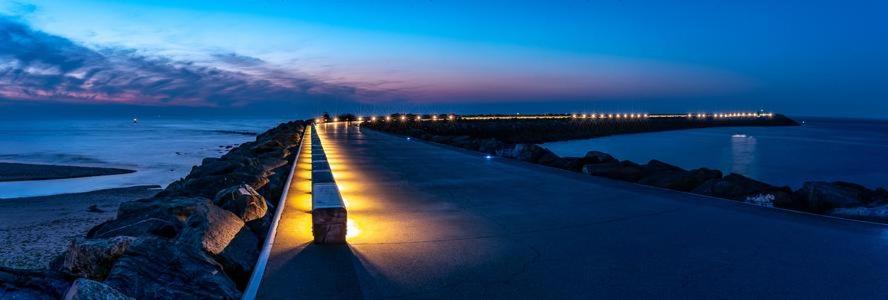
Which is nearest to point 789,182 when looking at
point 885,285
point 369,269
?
point 885,285

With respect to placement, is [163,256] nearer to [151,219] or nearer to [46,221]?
[151,219]

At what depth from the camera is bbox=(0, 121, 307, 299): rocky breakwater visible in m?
3.21

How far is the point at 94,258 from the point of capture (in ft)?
13.1

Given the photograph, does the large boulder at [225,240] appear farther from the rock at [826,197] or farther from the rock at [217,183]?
the rock at [826,197]

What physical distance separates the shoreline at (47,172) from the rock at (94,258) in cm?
2696

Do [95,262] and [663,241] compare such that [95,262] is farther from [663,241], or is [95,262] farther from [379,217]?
[663,241]

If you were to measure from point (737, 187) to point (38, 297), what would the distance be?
8.73 metres

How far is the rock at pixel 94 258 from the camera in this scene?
13.1ft

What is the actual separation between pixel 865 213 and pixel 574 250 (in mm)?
4333

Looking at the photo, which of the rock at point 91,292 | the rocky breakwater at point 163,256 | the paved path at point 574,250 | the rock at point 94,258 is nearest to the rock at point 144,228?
the rocky breakwater at point 163,256

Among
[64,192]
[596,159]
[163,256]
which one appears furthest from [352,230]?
[64,192]

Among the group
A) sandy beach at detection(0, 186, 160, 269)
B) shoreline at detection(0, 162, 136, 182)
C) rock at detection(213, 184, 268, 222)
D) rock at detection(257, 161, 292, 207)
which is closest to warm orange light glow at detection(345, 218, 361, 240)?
rock at detection(213, 184, 268, 222)

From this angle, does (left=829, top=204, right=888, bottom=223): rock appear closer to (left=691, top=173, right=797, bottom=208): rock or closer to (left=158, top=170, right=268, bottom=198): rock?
(left=691, top=173, right=797, bottom=208): rock

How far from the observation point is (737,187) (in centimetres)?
869
